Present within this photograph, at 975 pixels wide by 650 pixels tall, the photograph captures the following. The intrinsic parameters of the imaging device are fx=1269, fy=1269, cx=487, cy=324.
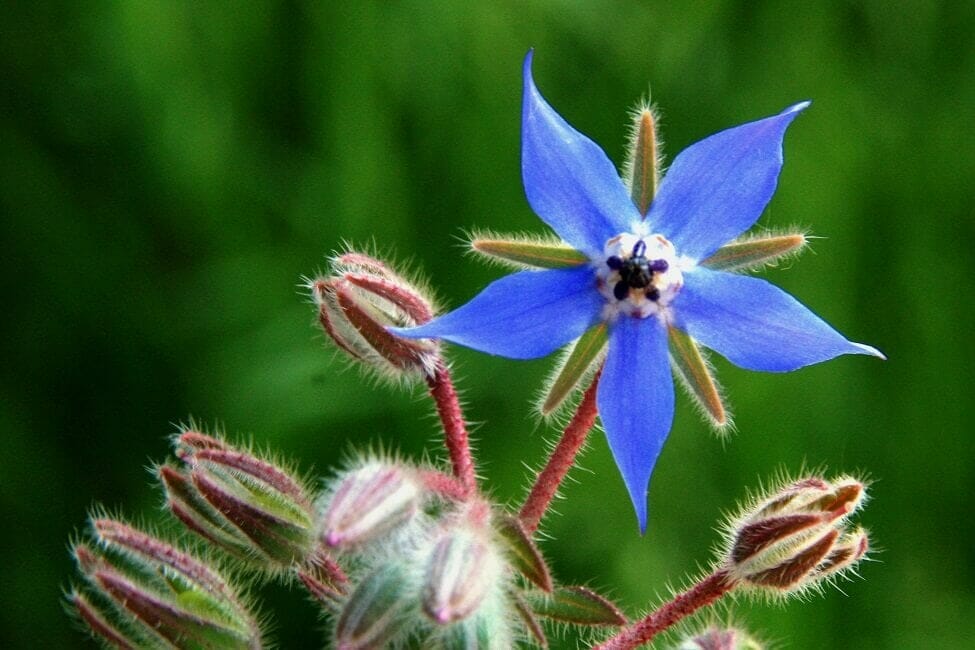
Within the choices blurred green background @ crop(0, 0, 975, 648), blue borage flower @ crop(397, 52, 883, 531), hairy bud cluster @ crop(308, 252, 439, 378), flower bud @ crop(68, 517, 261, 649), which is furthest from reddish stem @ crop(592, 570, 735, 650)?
blurred green background @ crop(0, 0, 975, 648)

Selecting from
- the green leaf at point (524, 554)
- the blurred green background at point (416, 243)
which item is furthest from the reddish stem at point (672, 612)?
the blurred green background at point (416, 243)

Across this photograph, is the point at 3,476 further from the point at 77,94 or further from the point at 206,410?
the point at 77,94

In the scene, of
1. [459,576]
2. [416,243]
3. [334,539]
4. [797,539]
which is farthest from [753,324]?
[416,243]

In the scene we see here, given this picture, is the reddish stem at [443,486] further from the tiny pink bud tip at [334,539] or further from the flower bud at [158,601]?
the flower bud at [158,601]

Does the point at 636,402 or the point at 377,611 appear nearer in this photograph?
the point at 377,611

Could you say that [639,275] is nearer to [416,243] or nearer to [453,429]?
[453,429]

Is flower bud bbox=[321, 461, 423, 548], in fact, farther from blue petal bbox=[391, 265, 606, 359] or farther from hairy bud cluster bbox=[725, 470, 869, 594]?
hairy bud cluster bbox=[725, 470, 869, 594]
